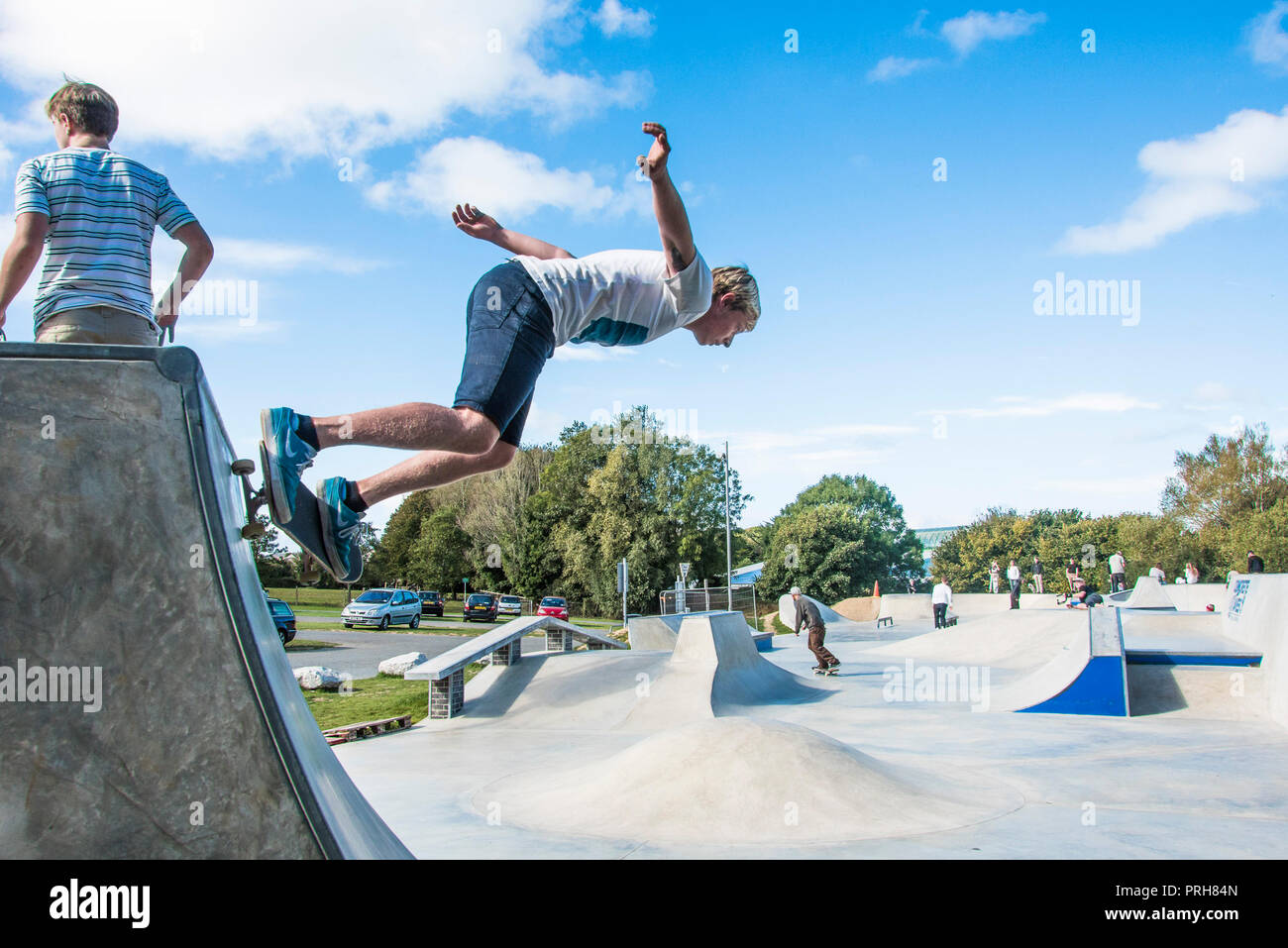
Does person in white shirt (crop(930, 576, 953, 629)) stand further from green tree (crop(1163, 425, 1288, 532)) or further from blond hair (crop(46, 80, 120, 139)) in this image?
green tree (crop(1163, 425, 1288, 532))

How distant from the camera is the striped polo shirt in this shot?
125 inches

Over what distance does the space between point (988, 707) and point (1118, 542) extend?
57.5 meters

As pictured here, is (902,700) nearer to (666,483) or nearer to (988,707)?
(988,707)

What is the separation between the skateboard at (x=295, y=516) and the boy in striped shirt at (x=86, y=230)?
37.1 inches

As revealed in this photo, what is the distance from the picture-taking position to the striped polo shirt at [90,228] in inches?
125

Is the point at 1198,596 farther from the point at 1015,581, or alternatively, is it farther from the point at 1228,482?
the point at 1228,482

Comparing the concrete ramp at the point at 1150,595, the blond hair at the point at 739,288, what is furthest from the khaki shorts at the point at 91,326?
the concrete ramp at the point at 1150,595

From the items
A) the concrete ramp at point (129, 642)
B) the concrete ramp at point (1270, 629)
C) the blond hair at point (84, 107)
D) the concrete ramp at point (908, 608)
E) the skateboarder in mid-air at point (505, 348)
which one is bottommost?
the concrete ramp at point (908, 608)

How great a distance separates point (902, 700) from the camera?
11977 millimetres

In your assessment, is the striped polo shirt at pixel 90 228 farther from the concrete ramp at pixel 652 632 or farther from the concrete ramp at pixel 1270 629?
the concrete ramp at pixel 652 632

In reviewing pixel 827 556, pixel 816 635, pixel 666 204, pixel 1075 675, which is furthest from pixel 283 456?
pixel 827 556

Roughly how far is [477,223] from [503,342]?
0.90 meters

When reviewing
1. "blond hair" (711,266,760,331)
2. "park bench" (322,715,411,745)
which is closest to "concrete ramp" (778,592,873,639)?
"park bench" (322,715,411,745)
